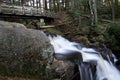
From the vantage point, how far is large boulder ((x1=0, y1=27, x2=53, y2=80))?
1138 centimetres

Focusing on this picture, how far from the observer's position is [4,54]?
11352 millimetres

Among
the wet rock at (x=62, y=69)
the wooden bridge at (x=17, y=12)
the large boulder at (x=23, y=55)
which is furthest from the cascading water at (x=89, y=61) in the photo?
the wooden bridge at (x=17, y=12)

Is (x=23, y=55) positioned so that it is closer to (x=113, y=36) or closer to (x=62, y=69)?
(x=62, y=69)

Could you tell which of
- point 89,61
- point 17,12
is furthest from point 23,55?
point 17,12

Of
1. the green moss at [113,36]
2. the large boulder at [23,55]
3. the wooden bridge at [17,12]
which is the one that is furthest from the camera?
the green moss at [113,36]

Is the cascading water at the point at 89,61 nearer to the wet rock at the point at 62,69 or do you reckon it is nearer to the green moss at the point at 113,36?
the wet rock at the point at 62,69

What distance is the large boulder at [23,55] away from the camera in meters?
11.4

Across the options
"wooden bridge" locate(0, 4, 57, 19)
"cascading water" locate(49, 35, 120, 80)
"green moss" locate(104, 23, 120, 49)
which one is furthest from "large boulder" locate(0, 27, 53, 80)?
"green moss" locate(104, 23, 120, 49)

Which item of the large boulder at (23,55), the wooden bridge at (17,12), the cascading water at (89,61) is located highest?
the wooden bridge at (17,12)

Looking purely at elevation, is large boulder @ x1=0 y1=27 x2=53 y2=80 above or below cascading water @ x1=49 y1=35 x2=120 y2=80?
above

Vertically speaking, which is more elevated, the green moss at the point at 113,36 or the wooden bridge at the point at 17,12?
the wooden bridge at the point at 17,12

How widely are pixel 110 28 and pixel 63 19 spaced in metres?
8.08

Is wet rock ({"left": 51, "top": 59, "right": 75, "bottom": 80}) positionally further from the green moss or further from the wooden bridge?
the green moss

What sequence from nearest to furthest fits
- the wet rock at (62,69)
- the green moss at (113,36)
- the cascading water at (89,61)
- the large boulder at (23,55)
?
the large boulder at (23,55)
the wet rock at (62,69)
the cascading water at (89,61)
the green moss at (113,36)
